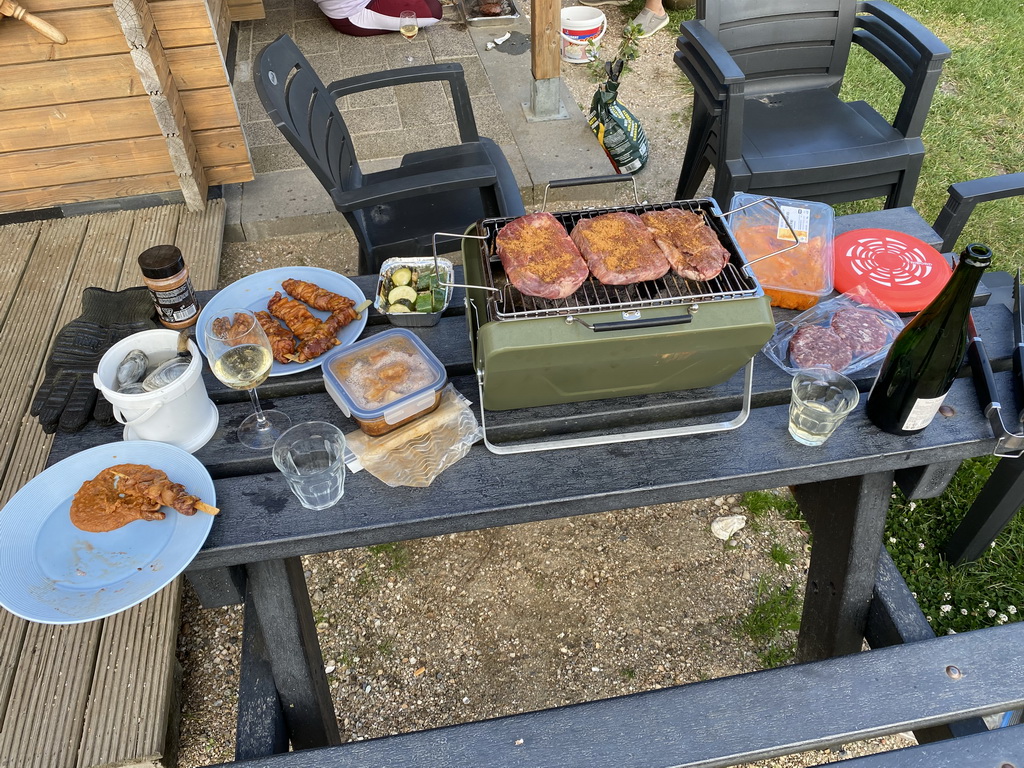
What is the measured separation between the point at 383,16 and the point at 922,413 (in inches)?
194

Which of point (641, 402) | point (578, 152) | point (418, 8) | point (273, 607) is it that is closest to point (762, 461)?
point (641, 402)

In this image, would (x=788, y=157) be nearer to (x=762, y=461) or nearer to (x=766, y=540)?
(x=766, y=540)

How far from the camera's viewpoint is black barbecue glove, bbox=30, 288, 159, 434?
65.6 inches

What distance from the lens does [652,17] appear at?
234 inches

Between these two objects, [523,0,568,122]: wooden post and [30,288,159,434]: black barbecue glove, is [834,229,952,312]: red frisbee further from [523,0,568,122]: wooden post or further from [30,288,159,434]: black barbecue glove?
[523,0,568,122]: wooden post

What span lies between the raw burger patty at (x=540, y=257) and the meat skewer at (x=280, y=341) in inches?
23.7

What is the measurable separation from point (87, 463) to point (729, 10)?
3256 mm

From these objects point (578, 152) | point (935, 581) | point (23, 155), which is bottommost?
point (935, 581)

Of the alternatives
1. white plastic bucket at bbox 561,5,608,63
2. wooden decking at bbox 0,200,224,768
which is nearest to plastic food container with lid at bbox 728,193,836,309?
wooden decking at bbox 0,200,224,768

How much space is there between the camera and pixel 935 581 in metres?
2.62

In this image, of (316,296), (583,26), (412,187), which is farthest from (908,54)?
(316,296)

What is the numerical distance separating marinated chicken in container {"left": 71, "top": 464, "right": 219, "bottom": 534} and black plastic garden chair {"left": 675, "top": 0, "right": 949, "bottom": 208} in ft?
8.27

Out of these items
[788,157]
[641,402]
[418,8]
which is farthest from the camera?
[418,8]

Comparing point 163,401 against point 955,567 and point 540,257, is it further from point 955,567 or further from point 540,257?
point 955,567
